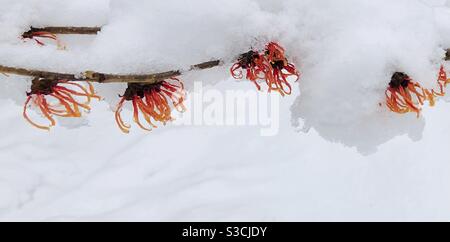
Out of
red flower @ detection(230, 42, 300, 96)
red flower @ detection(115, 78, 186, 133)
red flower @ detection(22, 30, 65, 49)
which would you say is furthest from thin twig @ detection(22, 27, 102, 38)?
red flower @ detection(230, 42, 300, 96)

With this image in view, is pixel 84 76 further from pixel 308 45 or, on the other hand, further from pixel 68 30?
pixel 308 45

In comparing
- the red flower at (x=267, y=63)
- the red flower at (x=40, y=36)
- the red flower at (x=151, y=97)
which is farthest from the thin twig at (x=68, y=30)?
the red flower at (x=267, y=63)

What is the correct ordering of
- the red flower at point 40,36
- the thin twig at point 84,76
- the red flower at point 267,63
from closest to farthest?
the thin twig at point 84,76, the red flower at point 267,63, the red flower at point 40,36

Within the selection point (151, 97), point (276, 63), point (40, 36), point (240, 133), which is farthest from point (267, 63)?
point (240, 133)

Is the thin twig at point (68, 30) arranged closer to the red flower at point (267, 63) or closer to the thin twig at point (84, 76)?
the thin twig at point (84, 76)

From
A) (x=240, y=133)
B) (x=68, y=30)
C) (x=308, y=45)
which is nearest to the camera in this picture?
(x=308, y=45)

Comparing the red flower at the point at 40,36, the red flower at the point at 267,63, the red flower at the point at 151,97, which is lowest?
the red flower at the point at 151,97

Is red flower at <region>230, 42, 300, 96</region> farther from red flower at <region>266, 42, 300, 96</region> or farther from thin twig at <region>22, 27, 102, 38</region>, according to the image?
thin twig at <region>22, 27, 102, 38</region>

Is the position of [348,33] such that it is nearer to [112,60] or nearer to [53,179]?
[112,60]
